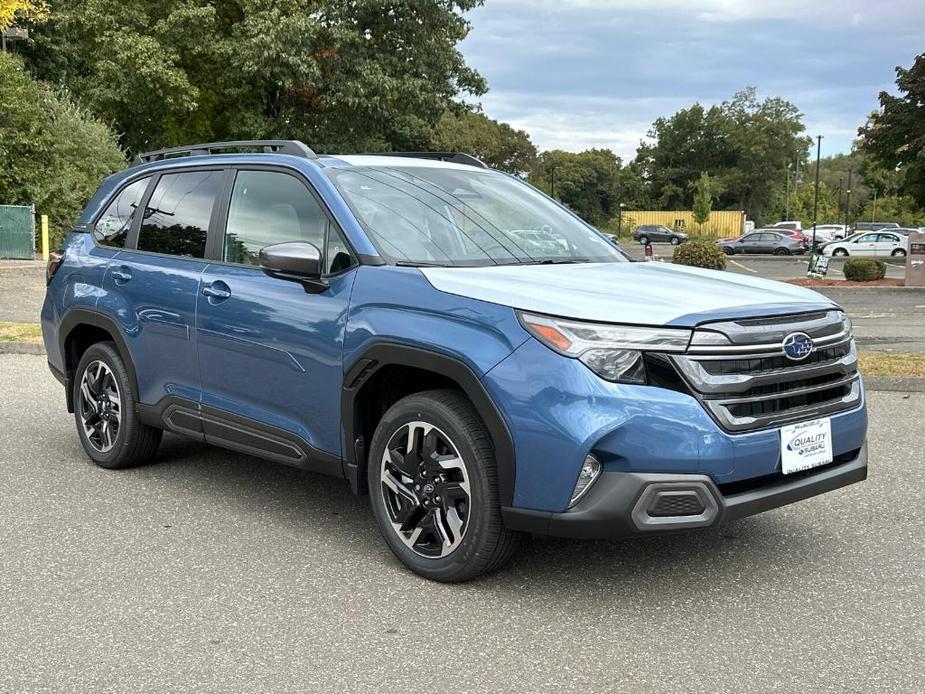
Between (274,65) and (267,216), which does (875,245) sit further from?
(267,216)

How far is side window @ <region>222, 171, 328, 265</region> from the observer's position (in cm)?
452

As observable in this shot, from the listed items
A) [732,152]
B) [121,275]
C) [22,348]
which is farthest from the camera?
[732,152]

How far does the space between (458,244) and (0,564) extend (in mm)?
2452

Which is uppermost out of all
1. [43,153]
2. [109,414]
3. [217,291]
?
[43,153]

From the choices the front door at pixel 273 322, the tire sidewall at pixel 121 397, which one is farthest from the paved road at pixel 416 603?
the front door at pixel 273 322

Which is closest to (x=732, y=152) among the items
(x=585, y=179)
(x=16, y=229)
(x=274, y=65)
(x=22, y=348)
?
(x=585, y=179)

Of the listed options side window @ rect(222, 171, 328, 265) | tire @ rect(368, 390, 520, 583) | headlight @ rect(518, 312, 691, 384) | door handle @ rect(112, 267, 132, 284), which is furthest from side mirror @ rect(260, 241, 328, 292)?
door handle @ rect(112, 267, 132, 284)

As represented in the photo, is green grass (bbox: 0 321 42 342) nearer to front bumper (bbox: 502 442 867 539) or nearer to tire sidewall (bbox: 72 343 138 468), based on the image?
tire sidewall (bbox: 72 343 138 468)

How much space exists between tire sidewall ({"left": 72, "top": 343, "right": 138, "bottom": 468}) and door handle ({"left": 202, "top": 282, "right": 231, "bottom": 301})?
104 centimetres

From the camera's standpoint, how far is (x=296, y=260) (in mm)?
4094

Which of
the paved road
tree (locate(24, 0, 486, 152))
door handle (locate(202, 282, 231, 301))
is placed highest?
tree (locate(24, 0, 486, 152))

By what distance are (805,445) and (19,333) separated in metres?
10.5

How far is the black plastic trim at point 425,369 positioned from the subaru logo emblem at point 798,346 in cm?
109

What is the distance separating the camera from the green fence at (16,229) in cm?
2494
